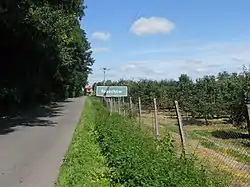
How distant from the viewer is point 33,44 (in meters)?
31.8

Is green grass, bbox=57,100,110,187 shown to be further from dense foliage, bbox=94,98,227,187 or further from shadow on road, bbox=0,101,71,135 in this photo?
shadow on road, bbox=0,101,71,135

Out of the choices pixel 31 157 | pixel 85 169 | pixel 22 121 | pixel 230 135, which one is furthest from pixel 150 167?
pixel 22 121

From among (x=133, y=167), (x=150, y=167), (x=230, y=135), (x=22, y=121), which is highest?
(x=150, y=167)

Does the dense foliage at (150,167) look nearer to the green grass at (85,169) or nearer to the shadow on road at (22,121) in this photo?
the green grass at (85,169)

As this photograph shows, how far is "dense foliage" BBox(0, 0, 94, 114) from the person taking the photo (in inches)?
906

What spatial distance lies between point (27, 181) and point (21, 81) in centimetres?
2965

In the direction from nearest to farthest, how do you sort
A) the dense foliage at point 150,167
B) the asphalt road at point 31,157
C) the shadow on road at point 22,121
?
the dense foliage at point 150,167 < the asphalt road at point 31,157 < the shadow on road at point 22,121

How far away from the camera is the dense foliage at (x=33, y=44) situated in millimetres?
23000

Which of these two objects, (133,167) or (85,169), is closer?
(133,167)

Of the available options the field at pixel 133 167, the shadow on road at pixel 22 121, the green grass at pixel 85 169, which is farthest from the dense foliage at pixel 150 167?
the shadow on road at pixel 22 121

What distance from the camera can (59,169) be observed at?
1173 centimetres

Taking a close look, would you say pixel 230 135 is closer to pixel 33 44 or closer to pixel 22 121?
pixel 22 121

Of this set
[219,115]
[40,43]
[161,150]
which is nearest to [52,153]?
[161,150]

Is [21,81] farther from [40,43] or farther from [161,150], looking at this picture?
[161,150]
